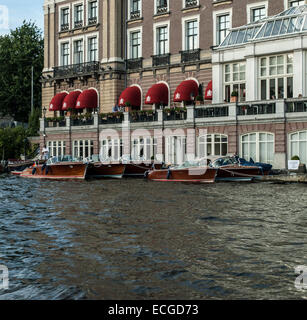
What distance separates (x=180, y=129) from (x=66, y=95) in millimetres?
17966

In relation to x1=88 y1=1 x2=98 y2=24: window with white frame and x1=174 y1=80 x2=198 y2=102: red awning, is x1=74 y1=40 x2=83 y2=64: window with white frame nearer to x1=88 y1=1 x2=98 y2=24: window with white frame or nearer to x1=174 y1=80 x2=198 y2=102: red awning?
x1=88 y1=1 x2=98 y2=24: window with white frame

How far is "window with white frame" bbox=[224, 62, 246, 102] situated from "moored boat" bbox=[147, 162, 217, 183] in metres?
10.2

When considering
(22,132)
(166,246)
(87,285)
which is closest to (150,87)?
(22,132)

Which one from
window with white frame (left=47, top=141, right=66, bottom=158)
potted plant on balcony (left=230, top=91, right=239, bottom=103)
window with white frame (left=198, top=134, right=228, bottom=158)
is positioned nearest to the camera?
potted plant on balcony (left=230, top=91, right=239, bottom=103)

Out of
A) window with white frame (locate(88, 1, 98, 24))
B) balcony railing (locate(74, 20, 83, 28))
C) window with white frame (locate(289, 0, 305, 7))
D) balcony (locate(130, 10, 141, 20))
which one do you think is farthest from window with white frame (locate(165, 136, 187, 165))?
balcony railing (locate(74, 20, 83, 28))

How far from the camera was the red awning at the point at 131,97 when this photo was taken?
4912cm

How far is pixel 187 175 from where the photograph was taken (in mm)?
33000

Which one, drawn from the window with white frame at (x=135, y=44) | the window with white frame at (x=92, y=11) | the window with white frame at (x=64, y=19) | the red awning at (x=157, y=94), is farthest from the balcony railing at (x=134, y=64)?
the window with white frame at (x=64, y=19)

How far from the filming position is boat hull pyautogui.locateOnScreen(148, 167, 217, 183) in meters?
32.0

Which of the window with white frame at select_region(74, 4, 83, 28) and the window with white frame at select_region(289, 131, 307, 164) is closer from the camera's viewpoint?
the window with white frame at select_region(289, 131, 307, 164)

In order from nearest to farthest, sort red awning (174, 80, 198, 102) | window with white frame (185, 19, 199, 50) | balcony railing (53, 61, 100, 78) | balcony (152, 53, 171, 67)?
red awning (174, 80, 198, 102)
window with white frame (185, 19, 199, 50)
balcony (152, 53, 171, 67)
balcony railing (53, 61, 100, 78)

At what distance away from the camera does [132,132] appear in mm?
45656

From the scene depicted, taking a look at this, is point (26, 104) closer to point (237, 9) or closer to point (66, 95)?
point (66, 95)

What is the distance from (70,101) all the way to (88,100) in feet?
8.58
